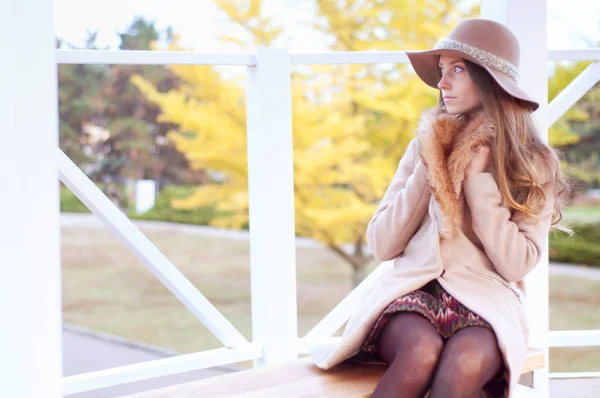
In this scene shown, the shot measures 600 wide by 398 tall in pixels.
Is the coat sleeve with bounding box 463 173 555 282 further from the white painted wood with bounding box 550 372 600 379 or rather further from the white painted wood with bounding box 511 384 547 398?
the white painted wood with bounding box 550 372 600 379

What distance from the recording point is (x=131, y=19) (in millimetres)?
15016

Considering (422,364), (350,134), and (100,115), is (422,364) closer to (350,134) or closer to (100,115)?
(350,134)

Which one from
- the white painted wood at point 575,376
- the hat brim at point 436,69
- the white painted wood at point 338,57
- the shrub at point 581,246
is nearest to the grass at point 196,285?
the shrub at point 581,246

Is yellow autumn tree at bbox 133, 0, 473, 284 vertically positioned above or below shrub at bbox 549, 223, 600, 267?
above

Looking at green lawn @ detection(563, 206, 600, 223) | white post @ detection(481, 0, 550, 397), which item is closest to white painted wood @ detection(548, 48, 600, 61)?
white post @ detection(481, 0, 550, 397)

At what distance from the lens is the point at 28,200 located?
1.06 m

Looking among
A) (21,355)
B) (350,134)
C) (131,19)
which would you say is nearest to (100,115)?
(131,19)

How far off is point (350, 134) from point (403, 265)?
16.2 feet

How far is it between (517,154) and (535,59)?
0.54 m

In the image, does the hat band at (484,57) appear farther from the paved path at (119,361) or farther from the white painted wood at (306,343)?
the paved path at (119,361)

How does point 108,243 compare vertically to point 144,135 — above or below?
below

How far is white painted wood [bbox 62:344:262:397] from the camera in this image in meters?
1.96

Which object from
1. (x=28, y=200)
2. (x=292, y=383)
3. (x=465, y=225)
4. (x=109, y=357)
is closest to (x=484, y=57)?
(x=465, y=225)

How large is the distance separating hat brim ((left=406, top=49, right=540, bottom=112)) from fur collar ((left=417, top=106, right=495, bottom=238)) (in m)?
0.10
